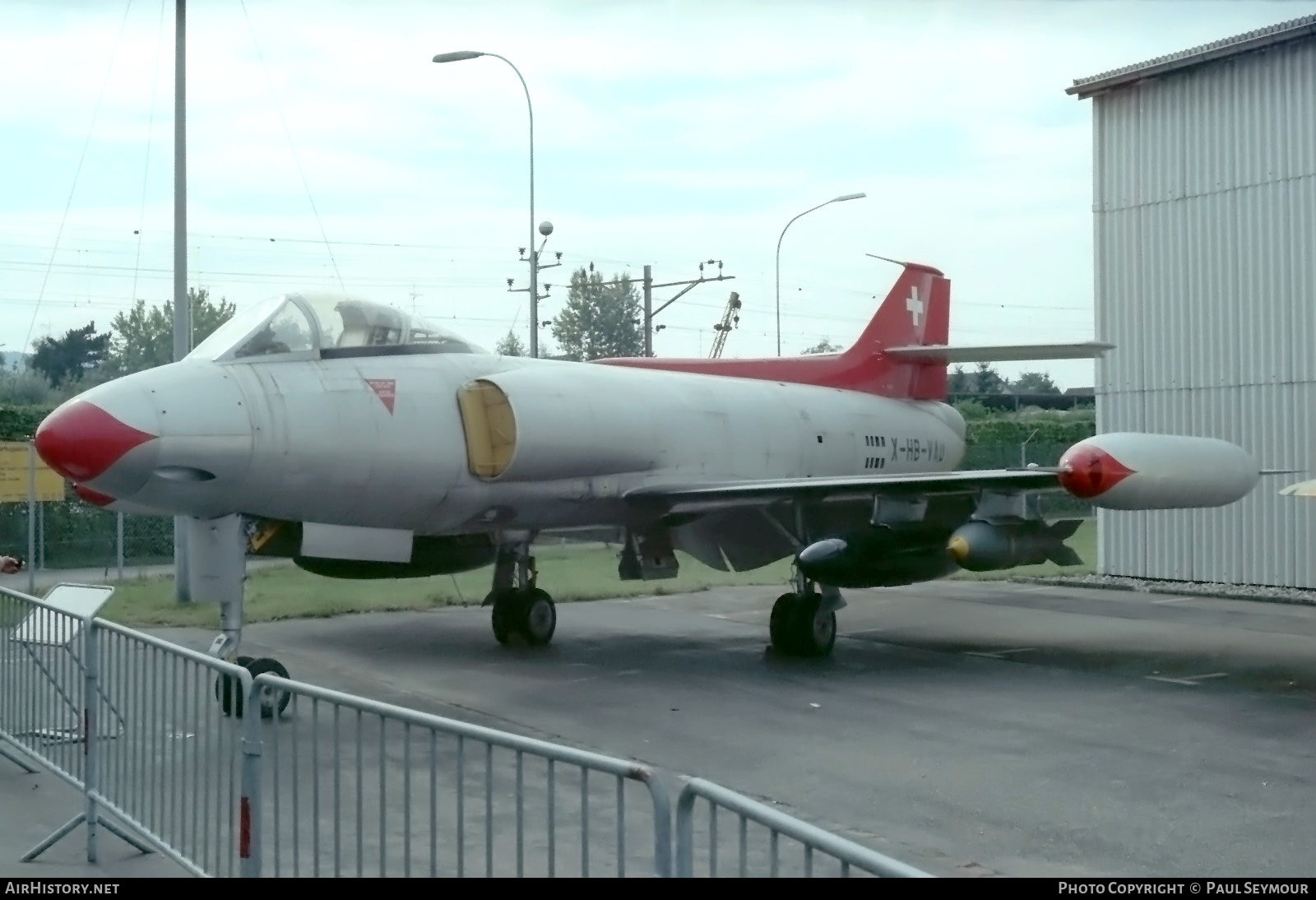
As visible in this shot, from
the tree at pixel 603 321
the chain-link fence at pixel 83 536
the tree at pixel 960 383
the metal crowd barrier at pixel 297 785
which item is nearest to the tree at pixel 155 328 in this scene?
the chain-link fence at pixel 83 536

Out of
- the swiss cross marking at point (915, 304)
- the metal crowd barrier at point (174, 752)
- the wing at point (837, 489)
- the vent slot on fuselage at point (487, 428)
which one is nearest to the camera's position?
the metal crowd barrier at point (174, 752)

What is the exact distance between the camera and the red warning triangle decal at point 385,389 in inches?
405

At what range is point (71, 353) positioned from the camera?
49438 millimetres

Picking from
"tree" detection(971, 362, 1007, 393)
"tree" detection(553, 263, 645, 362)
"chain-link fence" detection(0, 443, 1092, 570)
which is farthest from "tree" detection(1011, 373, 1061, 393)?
"chain-link fence" detection(0, 443, 1092, 570)

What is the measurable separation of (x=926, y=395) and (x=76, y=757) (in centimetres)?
1242

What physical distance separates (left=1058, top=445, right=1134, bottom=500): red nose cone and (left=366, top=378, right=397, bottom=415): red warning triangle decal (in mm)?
5001

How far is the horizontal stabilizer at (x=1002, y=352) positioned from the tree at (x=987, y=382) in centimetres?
6095

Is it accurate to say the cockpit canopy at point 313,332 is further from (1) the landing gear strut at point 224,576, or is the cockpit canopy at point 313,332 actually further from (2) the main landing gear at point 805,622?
(2) the main landing gear at point 805,622

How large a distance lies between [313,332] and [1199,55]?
535 inches

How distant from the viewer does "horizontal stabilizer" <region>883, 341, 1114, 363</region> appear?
1491 cm

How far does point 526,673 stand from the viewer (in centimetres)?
1138

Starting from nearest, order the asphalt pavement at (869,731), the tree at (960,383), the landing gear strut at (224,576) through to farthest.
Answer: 1. the asphalt pavement at (869,731)
2. the landing gear strut at (224,576)
3. the tree at (960,383)

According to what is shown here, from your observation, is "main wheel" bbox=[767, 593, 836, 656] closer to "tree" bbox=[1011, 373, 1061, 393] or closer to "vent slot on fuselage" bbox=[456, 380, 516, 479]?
"vent slot on fuselage" bbox=[456, 380, 516, 479]

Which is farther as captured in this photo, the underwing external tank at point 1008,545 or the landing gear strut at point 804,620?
the landing gear strut at point 804,620
